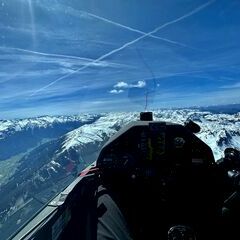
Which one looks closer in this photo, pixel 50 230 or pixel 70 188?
pixel 50 230

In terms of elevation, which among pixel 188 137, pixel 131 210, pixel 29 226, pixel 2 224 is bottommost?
pixel 2 224

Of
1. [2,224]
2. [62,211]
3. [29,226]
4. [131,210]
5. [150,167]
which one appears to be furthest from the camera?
[2,224]

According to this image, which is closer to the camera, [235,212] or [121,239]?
[121,239]

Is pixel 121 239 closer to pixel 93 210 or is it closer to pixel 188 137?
pixel 93 210

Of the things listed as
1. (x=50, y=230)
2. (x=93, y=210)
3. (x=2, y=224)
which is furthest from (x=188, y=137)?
(x=2, y=224)

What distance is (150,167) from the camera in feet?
20.5

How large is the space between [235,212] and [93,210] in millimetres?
2600

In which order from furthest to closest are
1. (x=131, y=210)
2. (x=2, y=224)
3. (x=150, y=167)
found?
(x=2, y=224) → (x=150, y=167) → (x=131, y=210)

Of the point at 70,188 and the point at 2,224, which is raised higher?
the point at 70,188

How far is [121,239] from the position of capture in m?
4.44

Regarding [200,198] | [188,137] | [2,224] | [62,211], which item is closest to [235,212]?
[200,198]

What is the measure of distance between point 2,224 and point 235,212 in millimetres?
220352

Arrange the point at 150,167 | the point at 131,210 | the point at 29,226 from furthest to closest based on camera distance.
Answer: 1. the point at 150,167
2. the point at 131,210
3. the point at 29,226

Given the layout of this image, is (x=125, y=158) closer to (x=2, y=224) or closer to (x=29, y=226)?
(x=29, y=226)
